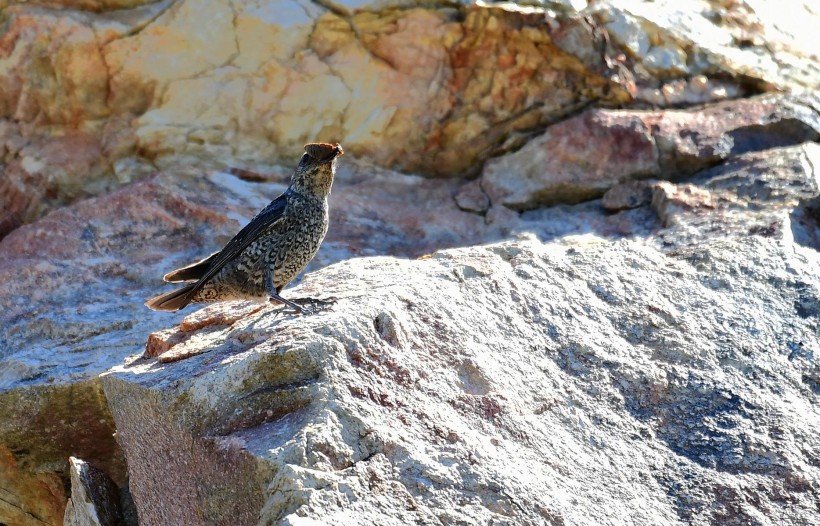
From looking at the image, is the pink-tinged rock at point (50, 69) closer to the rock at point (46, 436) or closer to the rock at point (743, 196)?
the rock at point (46, 436)

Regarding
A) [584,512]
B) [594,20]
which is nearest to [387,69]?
[594,20]

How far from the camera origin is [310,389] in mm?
3477

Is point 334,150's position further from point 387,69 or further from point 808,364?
point 808,364

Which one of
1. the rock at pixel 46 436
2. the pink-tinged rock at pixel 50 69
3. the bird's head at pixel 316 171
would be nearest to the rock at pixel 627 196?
the bird's head at pixel 316 171

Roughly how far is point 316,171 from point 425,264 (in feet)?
3.56

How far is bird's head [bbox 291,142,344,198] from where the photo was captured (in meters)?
5.48

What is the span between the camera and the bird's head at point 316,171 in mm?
5477

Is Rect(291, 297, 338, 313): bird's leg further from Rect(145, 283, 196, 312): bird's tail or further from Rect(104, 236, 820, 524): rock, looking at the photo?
Rect(145, 283, 196, 312): bird's tail

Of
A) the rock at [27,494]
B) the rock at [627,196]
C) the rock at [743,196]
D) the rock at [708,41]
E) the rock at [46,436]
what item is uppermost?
the rock at [708,41]

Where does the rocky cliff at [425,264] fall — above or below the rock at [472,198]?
above

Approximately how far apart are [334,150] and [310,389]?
2.23 metres

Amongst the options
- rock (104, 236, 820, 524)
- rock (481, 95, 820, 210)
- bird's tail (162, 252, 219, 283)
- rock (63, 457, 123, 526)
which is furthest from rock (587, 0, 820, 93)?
rock (63, 457, 123, 526)

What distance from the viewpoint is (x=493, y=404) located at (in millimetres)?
3781

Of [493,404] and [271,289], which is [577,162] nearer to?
[271,289]
